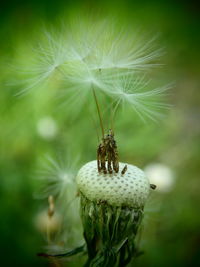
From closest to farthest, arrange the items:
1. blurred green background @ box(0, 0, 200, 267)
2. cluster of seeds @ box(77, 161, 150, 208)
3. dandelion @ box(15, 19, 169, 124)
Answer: cluster of seeds @ box(77, 161, 150, 208) → dandelion @ box(15, 19, 169, 124) → blurred green background @ box(0, 0, 200, 267)

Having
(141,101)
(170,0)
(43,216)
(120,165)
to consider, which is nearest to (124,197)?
(120,165)

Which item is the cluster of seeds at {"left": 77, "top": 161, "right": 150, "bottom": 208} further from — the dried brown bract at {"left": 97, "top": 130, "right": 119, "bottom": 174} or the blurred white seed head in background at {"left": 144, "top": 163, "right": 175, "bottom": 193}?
the blurred white seed head in background at {"left": 144, "top": 163, "right": 175, "bottom": 193}

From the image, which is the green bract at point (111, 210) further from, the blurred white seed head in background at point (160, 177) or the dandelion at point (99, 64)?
the blurred white seed head in background at point (160, 177)

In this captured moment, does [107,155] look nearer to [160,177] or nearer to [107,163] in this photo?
[107,163]

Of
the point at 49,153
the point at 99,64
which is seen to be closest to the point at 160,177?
the point at 49,153

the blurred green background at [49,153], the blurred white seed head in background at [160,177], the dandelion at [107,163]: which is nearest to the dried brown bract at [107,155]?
the dandelion at [107,163]

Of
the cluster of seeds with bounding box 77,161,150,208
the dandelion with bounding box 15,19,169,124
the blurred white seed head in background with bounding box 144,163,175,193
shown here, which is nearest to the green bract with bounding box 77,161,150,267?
the cluster of seeds with bounding box 77,161,150,208

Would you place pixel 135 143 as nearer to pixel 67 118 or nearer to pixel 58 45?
pixel 67 118

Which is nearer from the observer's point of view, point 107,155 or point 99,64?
point 107,155

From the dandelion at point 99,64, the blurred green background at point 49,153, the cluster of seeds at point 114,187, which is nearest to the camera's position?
the cluster of seeds at point 114,187
